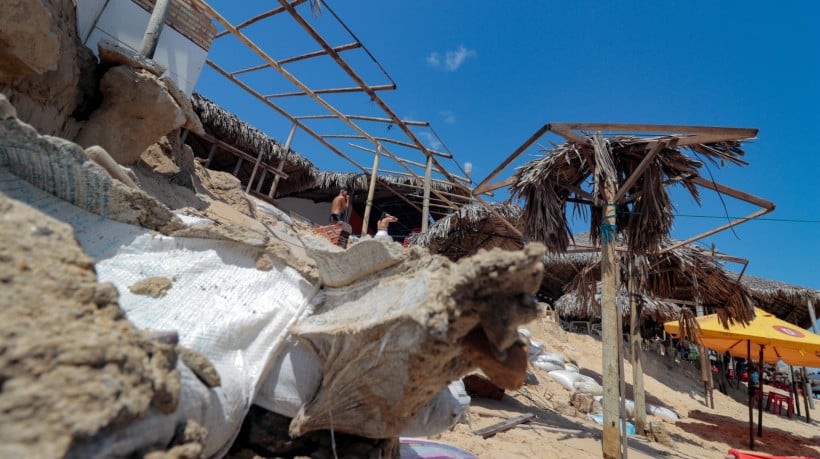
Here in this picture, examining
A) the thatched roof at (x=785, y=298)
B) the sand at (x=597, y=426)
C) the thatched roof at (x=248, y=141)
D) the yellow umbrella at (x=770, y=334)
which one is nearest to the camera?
the sand at (x=597, y=426)

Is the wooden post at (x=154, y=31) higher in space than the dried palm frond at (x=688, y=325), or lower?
higher

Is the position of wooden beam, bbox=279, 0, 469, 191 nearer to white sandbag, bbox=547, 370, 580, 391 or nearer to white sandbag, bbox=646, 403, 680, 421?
white sandbag, bbox=547, 370, 580, 391

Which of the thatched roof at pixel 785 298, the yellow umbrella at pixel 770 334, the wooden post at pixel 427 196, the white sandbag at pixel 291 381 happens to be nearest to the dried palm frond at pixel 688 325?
the yellow umbrella at pixel 770 334

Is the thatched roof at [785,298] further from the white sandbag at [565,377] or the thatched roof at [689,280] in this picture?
the white sandbag at [565,377]

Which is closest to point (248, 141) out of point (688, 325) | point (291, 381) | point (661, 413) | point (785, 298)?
point (291, 381)

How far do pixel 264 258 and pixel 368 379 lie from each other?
2.27 ft

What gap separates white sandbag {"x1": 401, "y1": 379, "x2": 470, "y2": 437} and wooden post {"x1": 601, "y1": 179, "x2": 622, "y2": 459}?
217 cm

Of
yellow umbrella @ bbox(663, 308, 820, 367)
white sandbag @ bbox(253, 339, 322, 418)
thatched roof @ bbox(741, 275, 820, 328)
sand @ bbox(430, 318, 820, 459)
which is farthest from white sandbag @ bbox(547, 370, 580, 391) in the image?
thatched roof @ bbox(741, 275, 820, 328)

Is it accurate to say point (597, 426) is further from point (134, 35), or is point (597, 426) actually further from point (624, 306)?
point (134, 35)

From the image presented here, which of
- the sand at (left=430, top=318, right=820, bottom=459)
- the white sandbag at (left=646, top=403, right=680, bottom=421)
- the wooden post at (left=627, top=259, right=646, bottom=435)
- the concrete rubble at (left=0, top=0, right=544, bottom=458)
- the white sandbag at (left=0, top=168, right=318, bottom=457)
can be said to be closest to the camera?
Answer: the concrete rubble at (left=0, top=0, right=544, bottom=458)

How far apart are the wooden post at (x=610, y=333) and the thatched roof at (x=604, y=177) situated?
1.24ft

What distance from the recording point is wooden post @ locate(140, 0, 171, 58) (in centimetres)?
412

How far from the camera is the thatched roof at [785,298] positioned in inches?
477

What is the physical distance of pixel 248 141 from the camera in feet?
28.4
